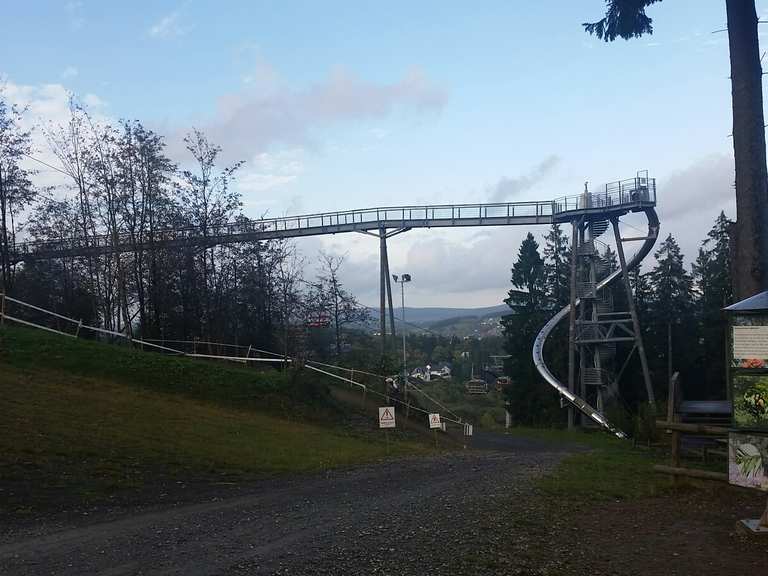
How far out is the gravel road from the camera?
662 cm

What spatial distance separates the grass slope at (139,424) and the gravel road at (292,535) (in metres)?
2.23

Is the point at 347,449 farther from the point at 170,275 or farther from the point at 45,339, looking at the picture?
the point at 170,275

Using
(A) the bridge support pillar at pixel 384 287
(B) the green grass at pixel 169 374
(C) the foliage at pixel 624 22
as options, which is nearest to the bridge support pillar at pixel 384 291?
(A) the bridge support pillar at pixel 384 287

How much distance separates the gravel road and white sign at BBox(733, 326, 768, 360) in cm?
325

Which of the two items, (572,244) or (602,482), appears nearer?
(602,482)

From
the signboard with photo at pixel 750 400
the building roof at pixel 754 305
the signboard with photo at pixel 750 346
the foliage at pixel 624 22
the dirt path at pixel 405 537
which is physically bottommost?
the dirt path at pixel 405 537

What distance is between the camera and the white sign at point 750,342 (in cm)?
805

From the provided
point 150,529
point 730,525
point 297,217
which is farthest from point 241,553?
point 297,217

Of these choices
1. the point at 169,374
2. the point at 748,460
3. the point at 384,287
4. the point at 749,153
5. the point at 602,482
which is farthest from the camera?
the point at 384,287

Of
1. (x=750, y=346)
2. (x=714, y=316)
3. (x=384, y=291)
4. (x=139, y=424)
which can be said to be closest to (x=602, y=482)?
(x=750, y=346)

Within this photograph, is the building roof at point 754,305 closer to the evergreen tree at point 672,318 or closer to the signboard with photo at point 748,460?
the signboard with photo at point 748,460

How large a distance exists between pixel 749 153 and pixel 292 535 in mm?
10076

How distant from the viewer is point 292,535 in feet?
25.8

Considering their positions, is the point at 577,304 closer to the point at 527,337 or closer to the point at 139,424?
the point at 527,337
